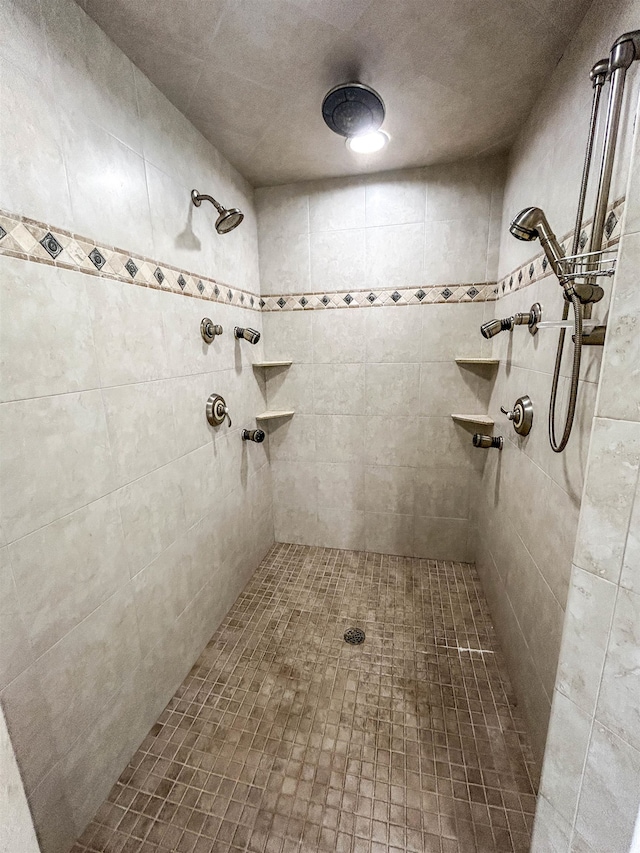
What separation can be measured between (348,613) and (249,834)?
37.1 inches

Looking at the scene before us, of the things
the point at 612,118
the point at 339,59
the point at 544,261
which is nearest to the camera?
the point at 612,118

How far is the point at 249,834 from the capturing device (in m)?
1.01

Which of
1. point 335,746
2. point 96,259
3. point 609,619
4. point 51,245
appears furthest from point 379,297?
point 335,746

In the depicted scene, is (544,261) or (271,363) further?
(271,363)

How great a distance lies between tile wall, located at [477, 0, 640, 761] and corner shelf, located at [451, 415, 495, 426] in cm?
11

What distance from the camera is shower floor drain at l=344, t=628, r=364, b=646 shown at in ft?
5.48

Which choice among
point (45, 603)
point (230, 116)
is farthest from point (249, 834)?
point (230, 116)

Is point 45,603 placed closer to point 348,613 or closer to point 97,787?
point 97,787

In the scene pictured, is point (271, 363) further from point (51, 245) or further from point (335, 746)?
point (335, 746)

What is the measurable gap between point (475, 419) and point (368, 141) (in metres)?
1.47

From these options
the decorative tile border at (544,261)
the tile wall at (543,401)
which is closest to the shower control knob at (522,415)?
the tile wall at (543,401)

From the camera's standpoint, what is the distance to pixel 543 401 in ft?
4.08

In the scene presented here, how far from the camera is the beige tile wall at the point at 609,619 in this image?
54 centimetres

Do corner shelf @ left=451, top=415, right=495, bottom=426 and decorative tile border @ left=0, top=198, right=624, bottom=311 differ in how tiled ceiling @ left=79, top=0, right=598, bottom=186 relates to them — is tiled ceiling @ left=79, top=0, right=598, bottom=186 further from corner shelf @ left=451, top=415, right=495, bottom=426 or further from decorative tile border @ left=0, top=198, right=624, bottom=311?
corner shelf @ left=451, top=415, right=495, bottom=426
